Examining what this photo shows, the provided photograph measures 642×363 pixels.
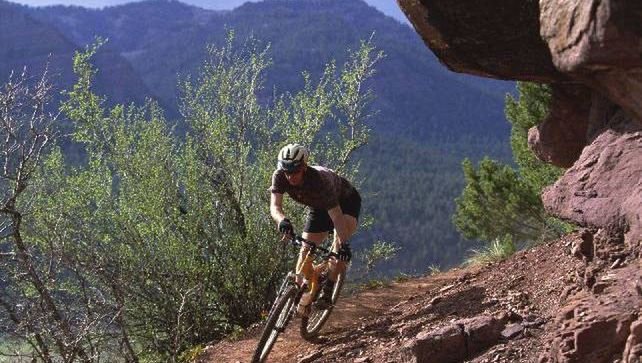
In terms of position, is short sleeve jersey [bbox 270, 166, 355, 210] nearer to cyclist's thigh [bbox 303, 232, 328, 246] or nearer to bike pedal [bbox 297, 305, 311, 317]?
cyclist's thigh [bbox 303, 232, 328, 246]

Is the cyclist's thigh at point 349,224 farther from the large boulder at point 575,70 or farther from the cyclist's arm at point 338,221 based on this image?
the large boulder at point 575,70

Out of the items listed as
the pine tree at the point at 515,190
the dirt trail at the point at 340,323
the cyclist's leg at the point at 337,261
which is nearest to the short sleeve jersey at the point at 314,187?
the cyclist's leg at the point at 337,261

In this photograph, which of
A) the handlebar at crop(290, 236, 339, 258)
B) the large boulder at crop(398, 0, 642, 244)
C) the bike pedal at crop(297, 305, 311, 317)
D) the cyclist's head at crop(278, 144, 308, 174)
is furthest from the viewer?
the bike pedal at crop(297, 305, 311, 317)

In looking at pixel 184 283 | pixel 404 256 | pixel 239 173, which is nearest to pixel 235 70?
pixel 239 173

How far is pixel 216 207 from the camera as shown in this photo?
A: 33.7 feet

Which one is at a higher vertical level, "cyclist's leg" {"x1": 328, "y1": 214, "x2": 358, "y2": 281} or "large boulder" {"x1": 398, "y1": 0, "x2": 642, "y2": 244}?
"large boulder" {"x1": 398, "y1": 0, "x2": 642, "y2": 244}

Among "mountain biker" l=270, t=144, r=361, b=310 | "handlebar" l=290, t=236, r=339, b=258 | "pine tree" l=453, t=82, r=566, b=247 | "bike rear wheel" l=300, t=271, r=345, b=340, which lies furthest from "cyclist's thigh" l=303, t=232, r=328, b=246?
"pine tree" l=453, t=82, r=566, b=247

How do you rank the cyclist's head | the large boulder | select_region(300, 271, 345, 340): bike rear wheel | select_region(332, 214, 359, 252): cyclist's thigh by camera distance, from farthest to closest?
select_region(300, 271, 345, 340): bike rear wheel, select_region(332, 214, 359, 252): cyclist's thigh, the cyclist's head, the large boulder

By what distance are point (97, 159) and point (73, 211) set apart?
78cm

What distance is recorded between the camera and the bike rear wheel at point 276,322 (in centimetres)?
626

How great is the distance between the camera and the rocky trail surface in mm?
3896

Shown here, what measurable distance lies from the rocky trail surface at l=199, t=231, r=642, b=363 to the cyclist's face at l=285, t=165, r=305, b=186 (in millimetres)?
1567

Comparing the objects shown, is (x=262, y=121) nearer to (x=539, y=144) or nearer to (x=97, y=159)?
(x=97, y=159)

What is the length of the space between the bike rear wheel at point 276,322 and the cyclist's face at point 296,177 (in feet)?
3.13
